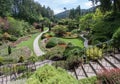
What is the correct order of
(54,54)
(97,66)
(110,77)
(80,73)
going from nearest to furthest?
(110,77) < (80,73) < (97,66) < (54,54)

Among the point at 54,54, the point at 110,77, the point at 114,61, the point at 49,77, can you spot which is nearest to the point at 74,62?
the point at 114,61

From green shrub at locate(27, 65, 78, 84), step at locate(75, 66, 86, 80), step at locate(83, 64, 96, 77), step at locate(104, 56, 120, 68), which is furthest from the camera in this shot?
step at locate(104, 56, 120, 68)

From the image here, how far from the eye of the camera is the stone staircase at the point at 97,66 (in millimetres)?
10922

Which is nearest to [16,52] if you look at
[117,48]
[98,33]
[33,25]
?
[98,33]

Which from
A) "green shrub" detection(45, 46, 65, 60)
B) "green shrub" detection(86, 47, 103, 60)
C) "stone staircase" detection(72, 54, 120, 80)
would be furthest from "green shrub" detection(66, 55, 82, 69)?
"green shrub" detection(45, 46, 65, 60)

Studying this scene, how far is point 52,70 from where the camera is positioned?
6.97 meters

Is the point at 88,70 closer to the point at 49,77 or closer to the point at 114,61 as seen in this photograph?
the point at 114,61

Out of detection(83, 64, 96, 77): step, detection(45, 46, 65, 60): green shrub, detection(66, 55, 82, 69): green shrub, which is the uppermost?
detection(66, 55, 82, 69): green shrub

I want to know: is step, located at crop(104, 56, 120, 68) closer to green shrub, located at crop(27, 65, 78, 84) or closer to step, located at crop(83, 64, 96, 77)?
step, located at crop(83, 64, 96, 77)

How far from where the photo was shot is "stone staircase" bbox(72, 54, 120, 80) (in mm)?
10922

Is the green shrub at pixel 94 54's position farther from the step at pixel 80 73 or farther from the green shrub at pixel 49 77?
the green shrub at pixel 49 77

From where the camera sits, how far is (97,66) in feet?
38.2

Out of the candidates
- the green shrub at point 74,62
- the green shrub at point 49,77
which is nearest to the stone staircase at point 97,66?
the green shrub at point 74,62

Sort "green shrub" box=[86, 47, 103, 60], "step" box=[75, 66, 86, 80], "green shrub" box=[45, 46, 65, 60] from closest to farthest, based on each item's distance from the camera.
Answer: "step" box=[75, 66, 86, 80] → "green shrub" box=[86, 47, 103, 60] → "green shrub" box=[45, 46, 65, 60]
